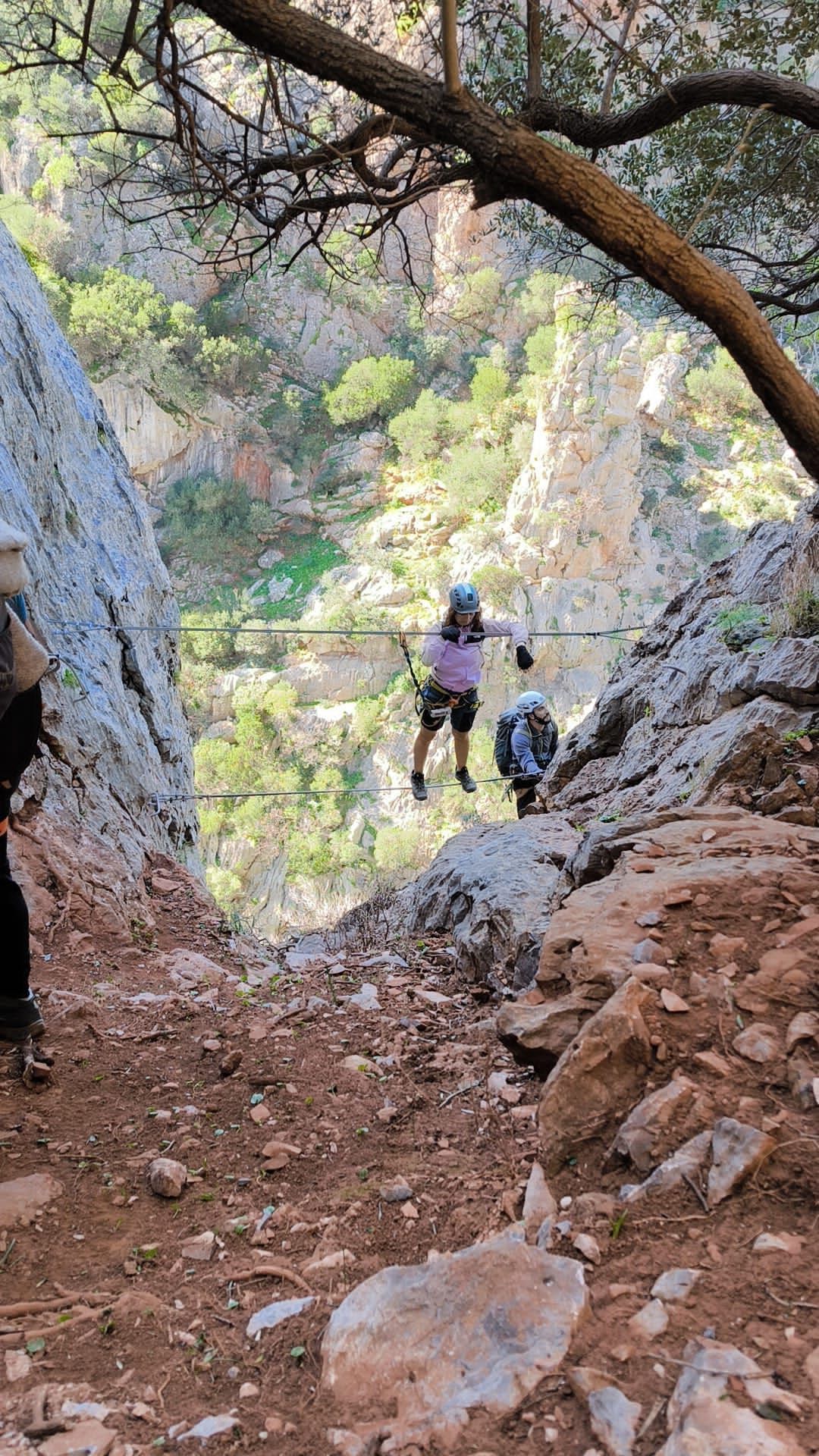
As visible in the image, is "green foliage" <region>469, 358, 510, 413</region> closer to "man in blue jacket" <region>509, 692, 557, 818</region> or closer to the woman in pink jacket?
"man in blue jacket" <region>509, 692, 557, 818</region>

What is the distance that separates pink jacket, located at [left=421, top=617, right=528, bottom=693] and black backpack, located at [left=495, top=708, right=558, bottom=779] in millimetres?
1028

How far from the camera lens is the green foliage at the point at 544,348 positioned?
34.6 meters

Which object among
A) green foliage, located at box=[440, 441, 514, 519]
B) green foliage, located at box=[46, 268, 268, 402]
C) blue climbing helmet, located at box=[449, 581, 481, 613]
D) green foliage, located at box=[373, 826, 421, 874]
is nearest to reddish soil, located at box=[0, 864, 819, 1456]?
blue climbing helmet, located at box=[449, 581, 481, 613]

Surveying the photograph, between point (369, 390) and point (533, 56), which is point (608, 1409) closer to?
point (533, 56)

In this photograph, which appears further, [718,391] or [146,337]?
[146,337]

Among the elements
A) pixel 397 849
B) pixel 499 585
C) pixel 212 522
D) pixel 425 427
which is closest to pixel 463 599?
pixel 397 849

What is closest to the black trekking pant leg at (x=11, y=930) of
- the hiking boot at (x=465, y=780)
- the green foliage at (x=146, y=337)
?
the hiking boot at (x=465, y=780)

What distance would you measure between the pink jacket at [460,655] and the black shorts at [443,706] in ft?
0.26

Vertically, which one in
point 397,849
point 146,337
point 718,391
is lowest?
point 397,849

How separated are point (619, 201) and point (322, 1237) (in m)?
3.12

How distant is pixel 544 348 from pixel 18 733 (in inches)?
1454

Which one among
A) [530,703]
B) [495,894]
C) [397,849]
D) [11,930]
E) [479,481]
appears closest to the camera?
[11,930]

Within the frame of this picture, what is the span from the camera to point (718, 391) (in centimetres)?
3350

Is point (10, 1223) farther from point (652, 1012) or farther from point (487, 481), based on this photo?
point (487, 481)
